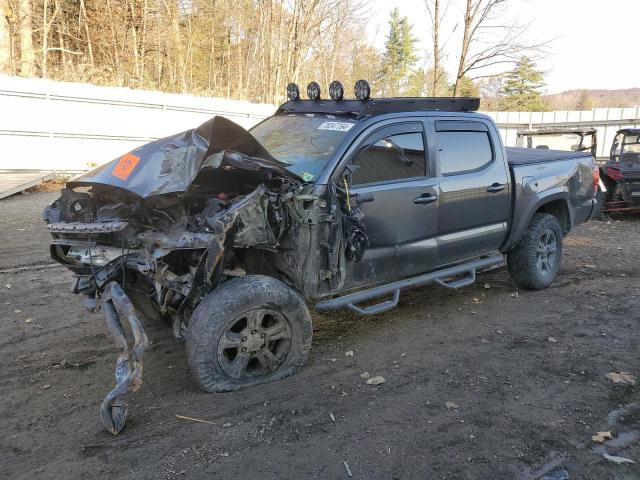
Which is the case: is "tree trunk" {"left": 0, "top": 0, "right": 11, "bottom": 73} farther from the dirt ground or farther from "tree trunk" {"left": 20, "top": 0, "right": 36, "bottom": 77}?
the dirt ground

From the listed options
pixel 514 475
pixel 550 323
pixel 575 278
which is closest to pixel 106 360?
pixel 514 475

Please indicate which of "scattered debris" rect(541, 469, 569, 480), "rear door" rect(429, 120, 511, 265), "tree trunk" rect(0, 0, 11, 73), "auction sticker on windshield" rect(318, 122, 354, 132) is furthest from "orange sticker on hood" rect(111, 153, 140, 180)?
"tree trunk" rect(0, 0, 11, 73)

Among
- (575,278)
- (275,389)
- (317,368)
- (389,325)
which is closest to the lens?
(275,389)

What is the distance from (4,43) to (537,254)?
56.2ft

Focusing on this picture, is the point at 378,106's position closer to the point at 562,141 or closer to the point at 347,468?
the point at 347,468

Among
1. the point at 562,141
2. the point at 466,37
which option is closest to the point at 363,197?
the point at 562,141

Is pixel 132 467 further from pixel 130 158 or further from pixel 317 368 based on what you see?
pixel 130 158

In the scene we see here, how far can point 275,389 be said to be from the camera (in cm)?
353

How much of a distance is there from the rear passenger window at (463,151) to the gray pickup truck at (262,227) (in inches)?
1.2

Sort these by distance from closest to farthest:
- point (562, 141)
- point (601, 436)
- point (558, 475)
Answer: point (558, 475) → point (601, 436) → point (562, 141)

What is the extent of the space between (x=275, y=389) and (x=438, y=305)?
2510 millimetres

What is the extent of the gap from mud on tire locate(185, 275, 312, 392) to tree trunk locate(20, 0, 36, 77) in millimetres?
16765

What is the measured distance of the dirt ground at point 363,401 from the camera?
275 centimetres

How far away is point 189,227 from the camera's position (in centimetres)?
341
